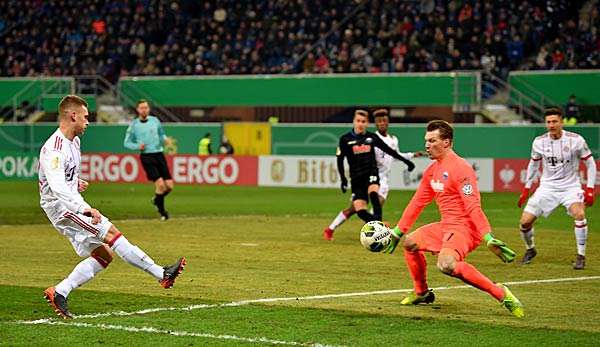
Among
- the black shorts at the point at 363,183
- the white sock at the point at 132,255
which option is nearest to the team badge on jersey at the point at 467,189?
the white sock at the point at 132,255

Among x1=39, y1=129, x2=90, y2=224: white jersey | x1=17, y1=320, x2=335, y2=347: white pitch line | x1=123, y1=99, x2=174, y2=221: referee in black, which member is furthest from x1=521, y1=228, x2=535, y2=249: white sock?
x1=123, y1=99, x2=174, y2=221: referee in black

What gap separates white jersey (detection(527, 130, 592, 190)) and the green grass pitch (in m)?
1.21

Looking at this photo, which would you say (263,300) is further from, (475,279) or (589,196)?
(589,196)

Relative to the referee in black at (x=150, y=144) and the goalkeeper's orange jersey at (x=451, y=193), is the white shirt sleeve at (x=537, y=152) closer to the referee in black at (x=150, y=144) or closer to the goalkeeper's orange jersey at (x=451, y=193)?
the goalkeeper's orange jersey at (x=451, y=193)

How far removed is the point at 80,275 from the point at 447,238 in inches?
143

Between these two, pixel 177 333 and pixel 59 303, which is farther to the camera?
pixel 59 303

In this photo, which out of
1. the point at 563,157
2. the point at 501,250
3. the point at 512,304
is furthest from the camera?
the point at 563,157

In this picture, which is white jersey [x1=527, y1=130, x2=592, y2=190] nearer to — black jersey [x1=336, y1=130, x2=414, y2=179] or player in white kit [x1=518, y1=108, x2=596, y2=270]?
player in white kit [x1=518, y1=108, x2=596, y2=270]

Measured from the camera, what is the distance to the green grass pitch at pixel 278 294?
1035cm

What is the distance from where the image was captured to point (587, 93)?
43125mm

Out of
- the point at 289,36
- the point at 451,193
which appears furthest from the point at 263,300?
the point at 289,36

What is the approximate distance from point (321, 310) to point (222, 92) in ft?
130

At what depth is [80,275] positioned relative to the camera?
11555mm

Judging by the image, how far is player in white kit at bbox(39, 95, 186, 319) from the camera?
37.4 ft
